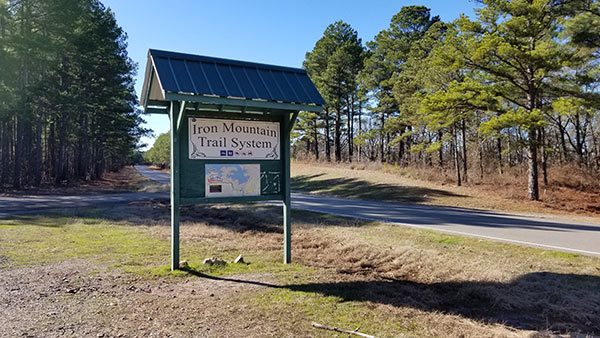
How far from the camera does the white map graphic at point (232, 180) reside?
6047mm

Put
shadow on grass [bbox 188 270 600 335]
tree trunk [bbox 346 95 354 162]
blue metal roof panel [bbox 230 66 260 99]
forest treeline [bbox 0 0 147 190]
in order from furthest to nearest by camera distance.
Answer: tree trunk [bbox 346 95 354 162] → forest treeline [bbox 0 0 147 190] → blue metal roof panel [bbox 230 66 260 99] → shadow on grass [bbox 188 270 600 335]

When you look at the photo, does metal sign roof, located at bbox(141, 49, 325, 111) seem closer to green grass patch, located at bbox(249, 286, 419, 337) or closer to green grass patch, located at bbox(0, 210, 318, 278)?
green grass patch, located at bbox(0, 210, 318, 278)

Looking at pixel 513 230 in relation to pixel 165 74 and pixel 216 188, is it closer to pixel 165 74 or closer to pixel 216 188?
pixel 216 188

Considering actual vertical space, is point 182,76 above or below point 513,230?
above

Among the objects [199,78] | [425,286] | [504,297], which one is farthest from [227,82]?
[504,297]

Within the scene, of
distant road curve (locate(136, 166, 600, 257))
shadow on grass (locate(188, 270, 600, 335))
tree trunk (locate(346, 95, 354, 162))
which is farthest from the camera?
tree trunk (locate(346, 95, 354, 162))

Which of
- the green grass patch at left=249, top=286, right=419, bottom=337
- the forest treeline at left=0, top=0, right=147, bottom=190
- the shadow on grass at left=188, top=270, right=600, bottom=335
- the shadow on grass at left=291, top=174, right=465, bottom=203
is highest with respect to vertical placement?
the forest treeline at left=0, top=0, right=147, bottom=190

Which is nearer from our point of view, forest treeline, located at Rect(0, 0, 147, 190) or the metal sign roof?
the metal sign roof

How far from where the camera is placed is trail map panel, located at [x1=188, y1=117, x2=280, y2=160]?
598 centimetres

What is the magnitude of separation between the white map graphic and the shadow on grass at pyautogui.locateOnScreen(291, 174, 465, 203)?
14.0 metres

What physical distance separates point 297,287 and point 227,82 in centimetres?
339

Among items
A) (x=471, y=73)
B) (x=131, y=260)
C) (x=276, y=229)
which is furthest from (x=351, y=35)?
(x=131, y=260)

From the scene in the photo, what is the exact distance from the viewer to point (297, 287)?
5.07 metres

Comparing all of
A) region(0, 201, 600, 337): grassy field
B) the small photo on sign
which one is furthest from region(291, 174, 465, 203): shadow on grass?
the small photo on sign
